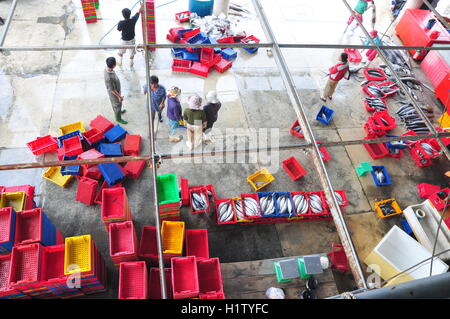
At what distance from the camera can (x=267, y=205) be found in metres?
6.61

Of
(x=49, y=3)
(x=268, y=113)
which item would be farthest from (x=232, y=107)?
(x=49, y=3)

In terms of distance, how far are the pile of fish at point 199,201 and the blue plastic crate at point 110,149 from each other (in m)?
2.14

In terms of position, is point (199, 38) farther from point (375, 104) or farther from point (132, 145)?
point (375, 104)

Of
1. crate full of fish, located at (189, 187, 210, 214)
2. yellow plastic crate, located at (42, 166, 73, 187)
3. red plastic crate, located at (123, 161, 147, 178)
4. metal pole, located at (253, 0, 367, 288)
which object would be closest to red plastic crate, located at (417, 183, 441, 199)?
metal pole, located at (253, 0, 367, 288)

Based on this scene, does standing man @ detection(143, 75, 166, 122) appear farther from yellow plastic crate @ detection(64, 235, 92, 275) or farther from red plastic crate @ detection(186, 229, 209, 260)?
yellow plastic crate @ detection(64, 235, 92, 275)

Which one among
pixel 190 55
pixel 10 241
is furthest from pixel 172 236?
pixel 190 55

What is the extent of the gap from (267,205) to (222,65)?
5.08 metres

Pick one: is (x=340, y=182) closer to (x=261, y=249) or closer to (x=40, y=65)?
(x=261, y=249)

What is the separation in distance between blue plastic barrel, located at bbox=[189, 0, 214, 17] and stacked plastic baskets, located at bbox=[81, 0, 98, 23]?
130 inches

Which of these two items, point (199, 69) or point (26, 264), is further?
point (199, 69)

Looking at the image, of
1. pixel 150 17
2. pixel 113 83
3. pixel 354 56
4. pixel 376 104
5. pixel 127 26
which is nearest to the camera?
pixel 113 83

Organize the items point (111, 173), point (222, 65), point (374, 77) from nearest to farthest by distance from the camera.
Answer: point (111, 173), point (222, 65), point (374, 77)

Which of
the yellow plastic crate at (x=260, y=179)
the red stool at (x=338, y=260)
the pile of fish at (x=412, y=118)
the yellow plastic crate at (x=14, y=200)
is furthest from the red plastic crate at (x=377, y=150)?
the yellow plastic crate at (x=14, y=200)

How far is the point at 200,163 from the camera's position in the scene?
7691 millimetres
